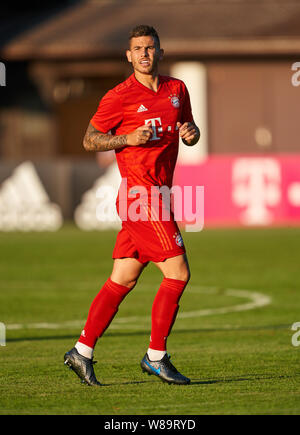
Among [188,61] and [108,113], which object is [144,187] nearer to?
[108,113]

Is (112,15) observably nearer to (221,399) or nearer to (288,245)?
(288,245)

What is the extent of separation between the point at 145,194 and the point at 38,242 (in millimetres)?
13586

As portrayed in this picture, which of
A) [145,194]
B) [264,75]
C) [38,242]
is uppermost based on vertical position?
[264,75]

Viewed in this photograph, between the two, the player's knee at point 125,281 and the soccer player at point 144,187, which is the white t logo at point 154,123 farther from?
the player's knee at point 125,281

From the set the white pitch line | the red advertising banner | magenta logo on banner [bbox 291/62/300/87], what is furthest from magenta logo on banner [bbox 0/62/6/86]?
the white pitch line

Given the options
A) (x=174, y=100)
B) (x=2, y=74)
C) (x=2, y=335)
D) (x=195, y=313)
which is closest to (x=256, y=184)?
(x=2, y=74)

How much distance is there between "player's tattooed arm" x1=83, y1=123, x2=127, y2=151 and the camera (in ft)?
22.8

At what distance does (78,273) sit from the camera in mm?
15195

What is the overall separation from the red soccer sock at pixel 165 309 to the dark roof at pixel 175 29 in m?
22.6

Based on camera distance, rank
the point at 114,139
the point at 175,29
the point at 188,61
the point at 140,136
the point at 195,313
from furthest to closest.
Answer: the point at 175,29, the point at 188,61, the point at 195,313, the point at 114,139, the point at 140,136

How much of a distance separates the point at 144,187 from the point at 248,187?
15554mm

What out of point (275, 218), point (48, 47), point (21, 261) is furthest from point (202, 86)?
point (21, 261)

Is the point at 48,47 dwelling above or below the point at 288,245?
above

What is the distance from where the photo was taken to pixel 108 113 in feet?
23.1
